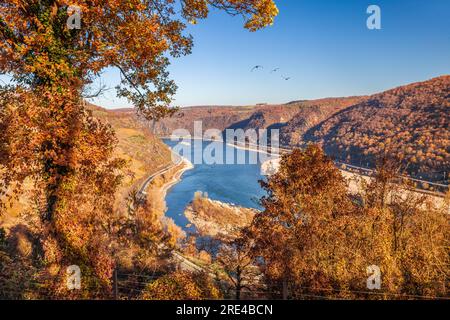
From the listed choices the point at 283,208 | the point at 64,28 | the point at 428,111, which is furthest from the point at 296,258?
the point at 428,111

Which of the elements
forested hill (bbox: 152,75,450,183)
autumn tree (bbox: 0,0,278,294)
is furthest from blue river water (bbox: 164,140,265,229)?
autumn tree (bbox: 0,0,278,294)

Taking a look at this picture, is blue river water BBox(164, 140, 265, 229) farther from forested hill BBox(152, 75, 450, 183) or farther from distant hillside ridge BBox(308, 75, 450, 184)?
distant hillside ridge BBox(308, 75, 450, 184)

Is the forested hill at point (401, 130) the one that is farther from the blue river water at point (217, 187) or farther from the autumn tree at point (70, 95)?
the autumn tree at point (70, 95)

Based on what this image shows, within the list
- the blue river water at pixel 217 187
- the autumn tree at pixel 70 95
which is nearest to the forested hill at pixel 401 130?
the blue river water at pixel 217 187

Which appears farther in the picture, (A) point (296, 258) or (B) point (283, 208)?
(B) point (283, 208)
